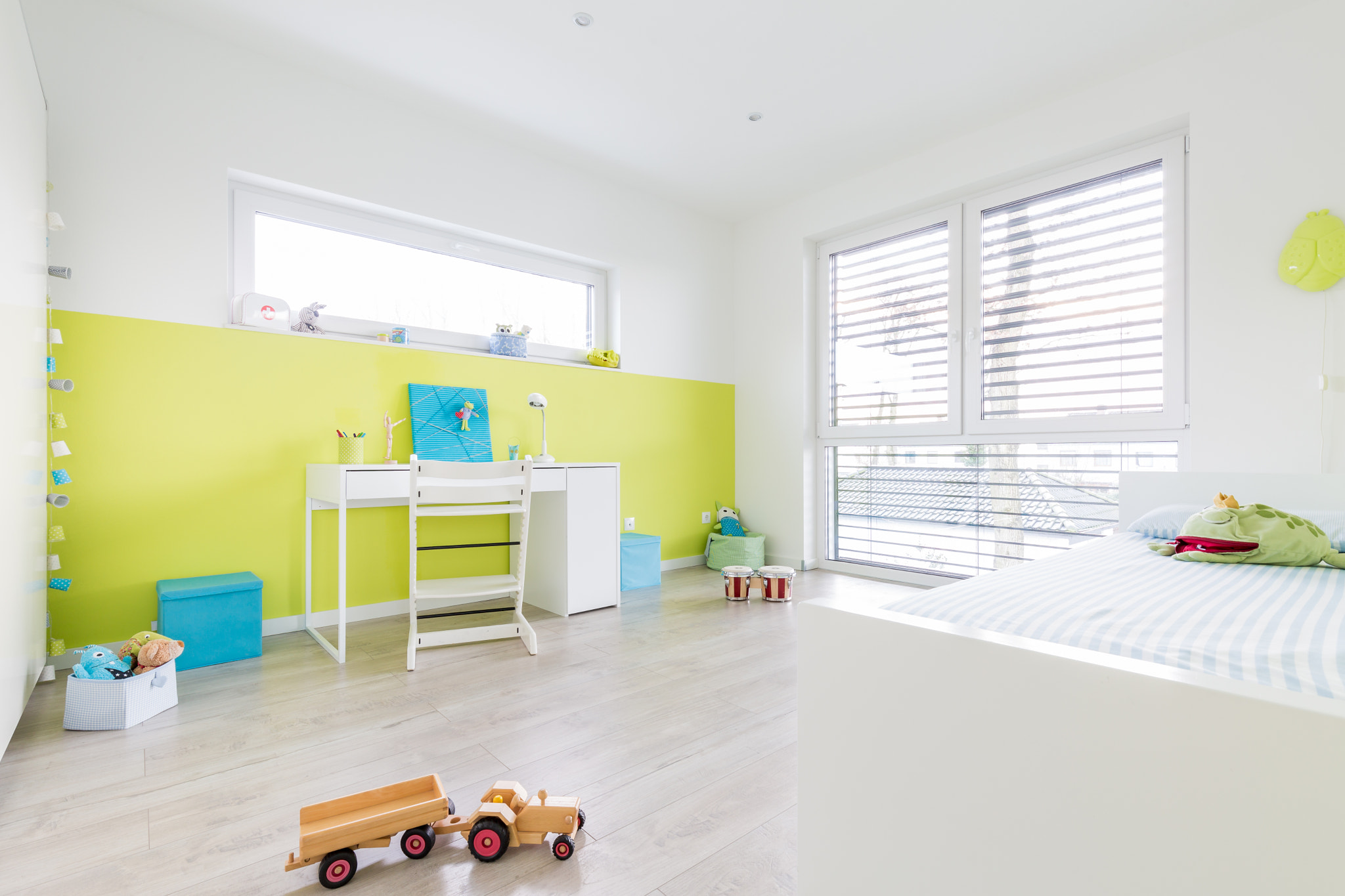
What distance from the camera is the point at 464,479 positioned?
2.29 m

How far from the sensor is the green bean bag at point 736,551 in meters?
3.94

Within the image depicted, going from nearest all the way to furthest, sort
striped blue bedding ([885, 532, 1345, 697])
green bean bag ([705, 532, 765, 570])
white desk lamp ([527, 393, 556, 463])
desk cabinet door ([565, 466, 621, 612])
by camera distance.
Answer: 1. striped blue bedding ([885, 532, 1345, 697])
2. desk cabinet door ([565, 466, 621, 612])
3. white desk lamp ([527, 393, 556, 463])
4. green bean bag ([705, 532, 765, 570])

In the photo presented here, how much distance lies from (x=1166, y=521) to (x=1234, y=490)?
0.41 meters

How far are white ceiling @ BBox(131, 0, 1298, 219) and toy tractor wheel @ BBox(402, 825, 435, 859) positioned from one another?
258 centimetres

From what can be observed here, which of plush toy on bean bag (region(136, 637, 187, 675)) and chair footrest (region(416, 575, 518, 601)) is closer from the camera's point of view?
plush toy on bean bag (region(136, 637, 187, 675))

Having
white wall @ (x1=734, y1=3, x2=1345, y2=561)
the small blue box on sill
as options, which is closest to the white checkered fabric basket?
the small blue box on sill

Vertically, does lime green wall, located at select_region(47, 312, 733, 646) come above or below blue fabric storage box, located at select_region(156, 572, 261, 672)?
above

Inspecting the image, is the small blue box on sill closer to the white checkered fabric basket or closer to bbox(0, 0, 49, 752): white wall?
bbox(0, 0, 49, 752): white wall

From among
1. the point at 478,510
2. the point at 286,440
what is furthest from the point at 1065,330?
the point at 286,440

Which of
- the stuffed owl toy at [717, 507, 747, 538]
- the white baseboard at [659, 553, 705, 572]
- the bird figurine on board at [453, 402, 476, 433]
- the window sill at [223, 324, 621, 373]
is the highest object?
the window sill at [223, 324, 621, 373]

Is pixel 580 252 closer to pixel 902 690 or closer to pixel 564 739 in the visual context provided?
pixel 564 739

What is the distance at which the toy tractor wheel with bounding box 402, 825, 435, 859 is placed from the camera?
1163mm

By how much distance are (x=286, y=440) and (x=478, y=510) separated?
906mm

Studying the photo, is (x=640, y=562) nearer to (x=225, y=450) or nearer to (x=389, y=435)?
(x=389, y=435)
